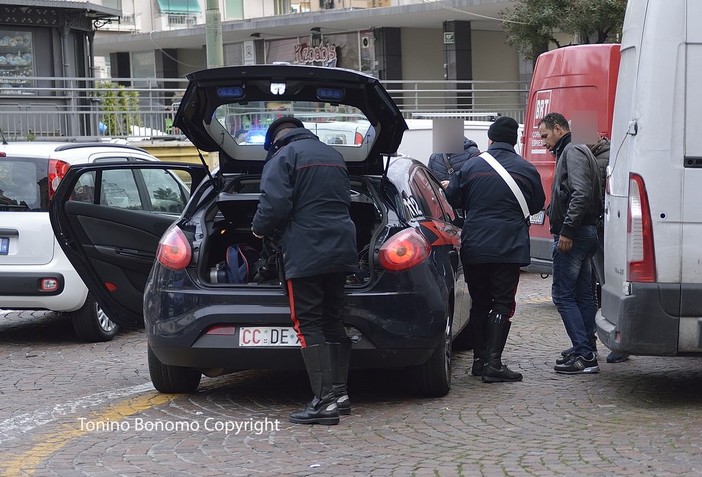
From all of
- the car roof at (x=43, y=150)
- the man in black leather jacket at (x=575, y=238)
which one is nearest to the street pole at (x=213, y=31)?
the car roof at (x=43, y=150)

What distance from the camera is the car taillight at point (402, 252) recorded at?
22.4 ft

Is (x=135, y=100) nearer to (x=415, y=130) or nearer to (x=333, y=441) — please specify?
(x=415, y=130)

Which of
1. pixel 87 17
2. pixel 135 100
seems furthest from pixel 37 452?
pixel 87 17

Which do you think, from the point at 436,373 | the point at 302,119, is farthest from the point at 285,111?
the point at 436,373

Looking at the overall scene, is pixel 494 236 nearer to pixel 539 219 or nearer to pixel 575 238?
pixel 575 238

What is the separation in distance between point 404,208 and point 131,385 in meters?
2.29

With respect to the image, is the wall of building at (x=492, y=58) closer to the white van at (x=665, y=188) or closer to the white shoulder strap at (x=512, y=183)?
the white shoulder strap at (x=512, y=183)

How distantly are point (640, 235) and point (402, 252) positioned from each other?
53.9 inches

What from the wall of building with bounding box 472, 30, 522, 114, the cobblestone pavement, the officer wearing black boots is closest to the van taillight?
the cobblestone pavement

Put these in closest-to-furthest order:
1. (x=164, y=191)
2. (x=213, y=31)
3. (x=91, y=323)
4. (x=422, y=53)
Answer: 1. (x=91, y=323)
2. (x=164, y=191)
3. (x=213, y=31)
4. (x=422, y=53)

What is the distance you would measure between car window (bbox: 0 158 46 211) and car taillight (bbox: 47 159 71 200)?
6cm

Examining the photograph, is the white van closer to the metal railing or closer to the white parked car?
the white parked car

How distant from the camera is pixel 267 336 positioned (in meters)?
6.73

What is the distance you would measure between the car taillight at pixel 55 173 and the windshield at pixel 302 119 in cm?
254
